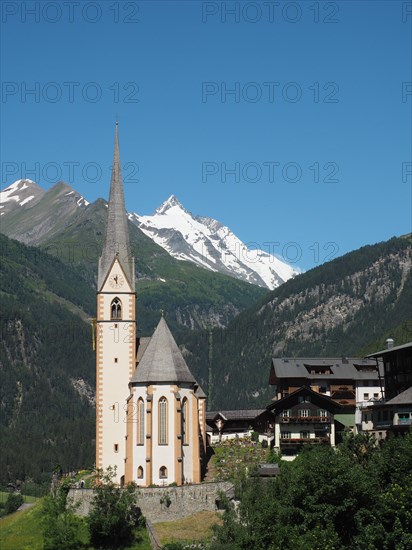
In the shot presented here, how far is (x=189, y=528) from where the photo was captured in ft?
282

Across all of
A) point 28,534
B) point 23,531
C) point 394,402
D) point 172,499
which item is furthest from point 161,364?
point 394,402

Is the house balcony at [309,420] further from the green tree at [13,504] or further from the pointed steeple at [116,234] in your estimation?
the green tree at [13,504]

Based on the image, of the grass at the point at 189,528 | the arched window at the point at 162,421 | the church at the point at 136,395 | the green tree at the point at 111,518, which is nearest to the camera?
the grass at the point at 189,528

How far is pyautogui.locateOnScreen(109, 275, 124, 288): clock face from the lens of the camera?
11322 cm

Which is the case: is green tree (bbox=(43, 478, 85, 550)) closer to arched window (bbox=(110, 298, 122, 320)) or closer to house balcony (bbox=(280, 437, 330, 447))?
arched window (bbox=(110, 298, 122, 320))

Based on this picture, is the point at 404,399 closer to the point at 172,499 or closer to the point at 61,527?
the point at 172,499

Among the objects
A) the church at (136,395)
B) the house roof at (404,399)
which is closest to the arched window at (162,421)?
the church at (136,395)

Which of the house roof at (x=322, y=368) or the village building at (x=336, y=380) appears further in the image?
the house roof at (x=322, y=368)

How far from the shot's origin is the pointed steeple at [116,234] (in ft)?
375

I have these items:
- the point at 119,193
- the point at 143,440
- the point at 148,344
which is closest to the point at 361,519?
the point at 143,440

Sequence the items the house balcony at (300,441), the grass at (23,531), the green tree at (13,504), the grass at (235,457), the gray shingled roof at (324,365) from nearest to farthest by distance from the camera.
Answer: the grass at (23,531), the grass at (235,457), the house balcony at (300,441), the gray shingled roof at (324,365), the green tree at (13,504)

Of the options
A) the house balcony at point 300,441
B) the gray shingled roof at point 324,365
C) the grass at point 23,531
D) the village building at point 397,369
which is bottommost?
the grass at point 23,531

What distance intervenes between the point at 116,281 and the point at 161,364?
560 inches

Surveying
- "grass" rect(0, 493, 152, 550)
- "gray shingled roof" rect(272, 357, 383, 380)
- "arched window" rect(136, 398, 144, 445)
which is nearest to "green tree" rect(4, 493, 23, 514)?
"gray shingled roof" rect(272, 357, 383, 380)
